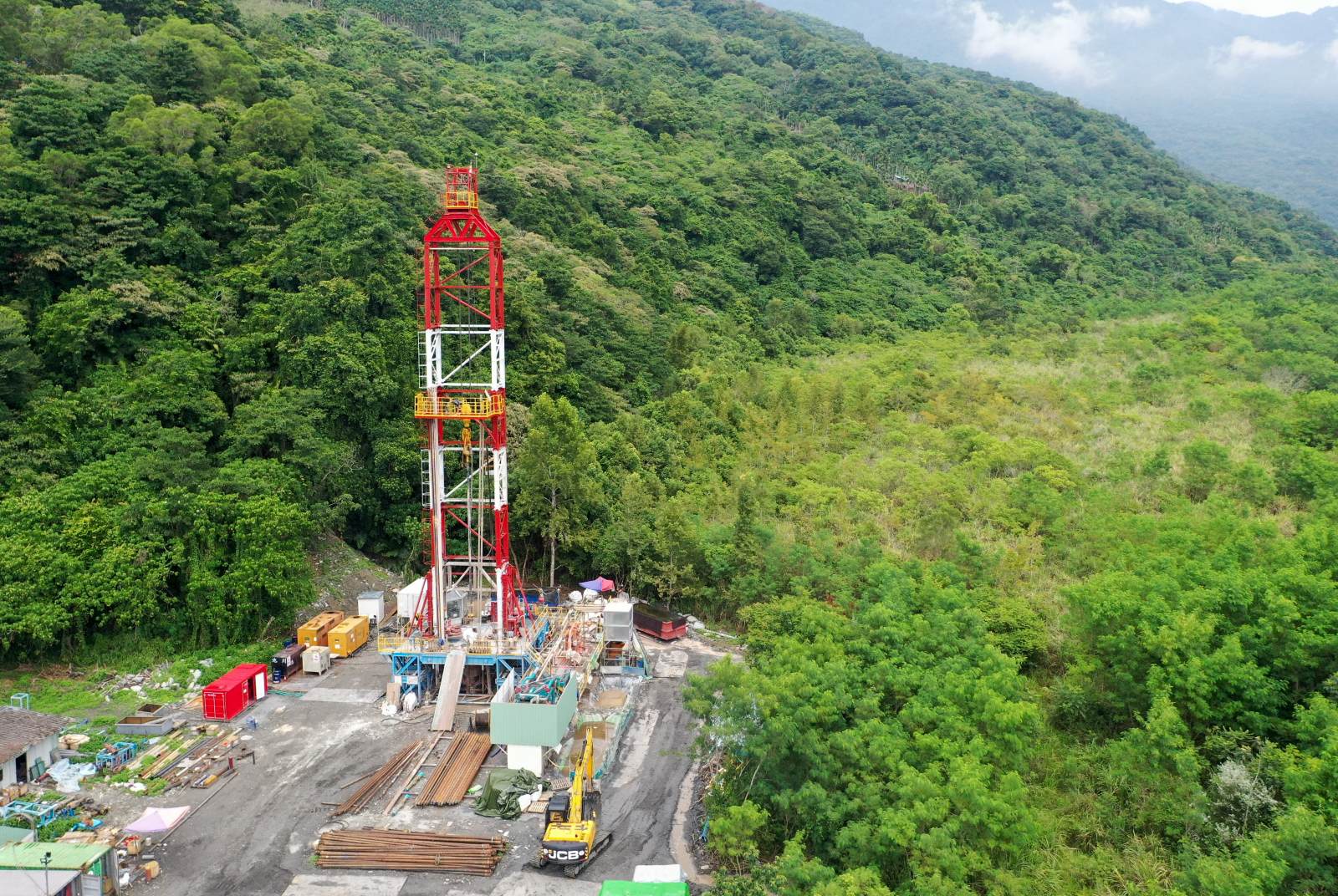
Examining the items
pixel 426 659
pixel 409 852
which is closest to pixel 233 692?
pixel 426 659

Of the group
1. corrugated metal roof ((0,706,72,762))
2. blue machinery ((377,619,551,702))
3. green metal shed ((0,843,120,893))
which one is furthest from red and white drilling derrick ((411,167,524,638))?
green metal shed ((0,843,120,893))

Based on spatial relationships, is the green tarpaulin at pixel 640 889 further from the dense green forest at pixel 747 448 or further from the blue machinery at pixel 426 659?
the blue machinery at pixel 426 659

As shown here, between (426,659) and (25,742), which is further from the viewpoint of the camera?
(426,659)

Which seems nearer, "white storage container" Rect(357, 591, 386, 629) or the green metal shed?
the green metal shed

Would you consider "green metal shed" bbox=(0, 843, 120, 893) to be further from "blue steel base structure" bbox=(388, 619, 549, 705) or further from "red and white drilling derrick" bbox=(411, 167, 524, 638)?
"red and white drilling derrick" bbox=(411, 167, 524, 638)

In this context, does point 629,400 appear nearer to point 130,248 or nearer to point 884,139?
point 130,248

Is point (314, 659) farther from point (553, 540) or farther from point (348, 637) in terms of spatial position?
point (553, 540)

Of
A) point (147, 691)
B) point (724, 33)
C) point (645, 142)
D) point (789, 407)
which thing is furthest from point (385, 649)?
point (724, 33)

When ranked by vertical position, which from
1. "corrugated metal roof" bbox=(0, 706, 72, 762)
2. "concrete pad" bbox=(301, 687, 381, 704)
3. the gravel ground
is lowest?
the gravel ground
